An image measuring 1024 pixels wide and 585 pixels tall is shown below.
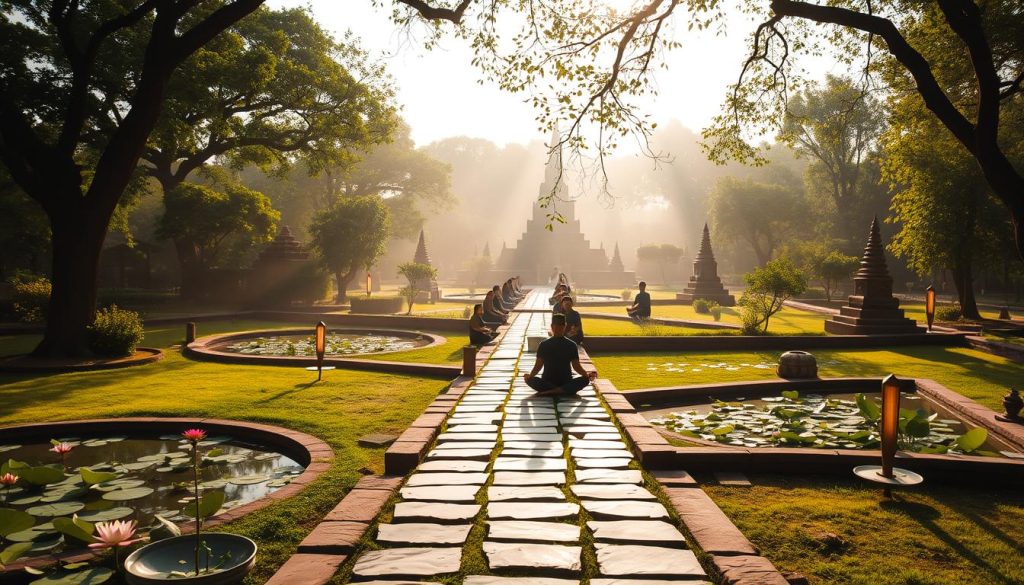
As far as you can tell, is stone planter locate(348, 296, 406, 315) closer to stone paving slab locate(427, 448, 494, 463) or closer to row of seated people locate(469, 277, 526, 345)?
row of seated people locate(469, 277, 526, 345)

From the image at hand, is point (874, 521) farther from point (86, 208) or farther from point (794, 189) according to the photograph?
point (794, 189)

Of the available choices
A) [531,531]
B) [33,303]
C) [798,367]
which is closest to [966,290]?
[798,367]

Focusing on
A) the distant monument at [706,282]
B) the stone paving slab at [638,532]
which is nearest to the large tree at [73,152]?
the stone paving slab at [638,532]

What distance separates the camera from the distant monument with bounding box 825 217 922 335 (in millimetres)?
17000

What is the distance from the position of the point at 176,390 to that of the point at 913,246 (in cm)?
2249

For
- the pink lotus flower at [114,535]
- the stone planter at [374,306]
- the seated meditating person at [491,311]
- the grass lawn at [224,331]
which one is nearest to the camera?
the pink lotus flower at [114,535]

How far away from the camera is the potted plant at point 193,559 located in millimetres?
2754

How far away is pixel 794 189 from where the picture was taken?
54.8 metres

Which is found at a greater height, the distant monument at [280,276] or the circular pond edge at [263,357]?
the distant monument at [280,276]

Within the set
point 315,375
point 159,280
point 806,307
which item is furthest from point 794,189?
point 315,375

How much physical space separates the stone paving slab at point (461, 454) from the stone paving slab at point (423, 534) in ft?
4.33

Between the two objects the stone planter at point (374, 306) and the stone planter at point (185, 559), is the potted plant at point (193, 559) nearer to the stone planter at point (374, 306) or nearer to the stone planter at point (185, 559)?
the stone planter at point (185, 559)

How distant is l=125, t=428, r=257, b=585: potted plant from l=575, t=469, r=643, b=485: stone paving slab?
2.39 meters

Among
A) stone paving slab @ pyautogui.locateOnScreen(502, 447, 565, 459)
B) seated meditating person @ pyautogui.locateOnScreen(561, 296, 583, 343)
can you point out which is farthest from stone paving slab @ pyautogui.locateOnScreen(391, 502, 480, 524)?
seated meditating person @ pyautogui.locateOnScreen(561, 296, 583, 343)
